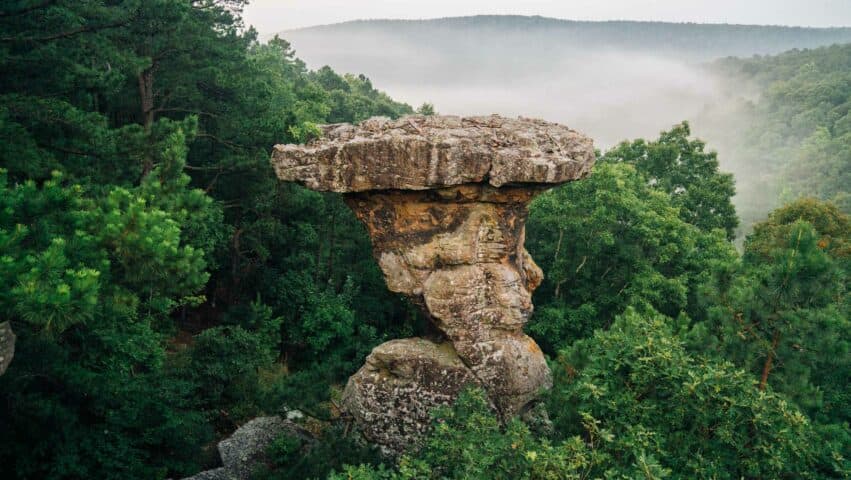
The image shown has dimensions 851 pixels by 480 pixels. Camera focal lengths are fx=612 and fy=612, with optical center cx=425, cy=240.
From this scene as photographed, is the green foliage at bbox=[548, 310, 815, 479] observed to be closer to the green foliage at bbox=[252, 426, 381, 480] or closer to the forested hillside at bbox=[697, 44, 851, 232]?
the green foliage at bbox=[252, 426, 381, 480]

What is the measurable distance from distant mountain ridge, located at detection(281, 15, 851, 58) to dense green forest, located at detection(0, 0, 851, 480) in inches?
5725

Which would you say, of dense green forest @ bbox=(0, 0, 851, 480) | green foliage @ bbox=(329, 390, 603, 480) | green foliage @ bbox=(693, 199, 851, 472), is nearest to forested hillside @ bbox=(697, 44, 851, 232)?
dense green forest @ bbox=(0, 0, 851, 480)

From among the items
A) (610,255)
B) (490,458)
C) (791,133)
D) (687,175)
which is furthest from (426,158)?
(791,133)

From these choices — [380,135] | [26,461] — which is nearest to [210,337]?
[26,461]

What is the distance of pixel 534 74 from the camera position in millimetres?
164500

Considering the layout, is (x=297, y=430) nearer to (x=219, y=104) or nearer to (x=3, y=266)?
(x=3, y=266)

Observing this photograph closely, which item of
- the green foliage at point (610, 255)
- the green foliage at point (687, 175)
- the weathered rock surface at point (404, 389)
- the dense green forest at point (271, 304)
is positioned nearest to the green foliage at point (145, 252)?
the dense green forest at point (271, 304)

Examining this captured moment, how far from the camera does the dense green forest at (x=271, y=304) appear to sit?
24.2 feet

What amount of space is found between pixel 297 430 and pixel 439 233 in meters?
5.21

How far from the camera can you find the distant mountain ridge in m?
155

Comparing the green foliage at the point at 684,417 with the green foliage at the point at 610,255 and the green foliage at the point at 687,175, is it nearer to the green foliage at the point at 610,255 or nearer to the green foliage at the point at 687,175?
the green foliage at the point at 610,255

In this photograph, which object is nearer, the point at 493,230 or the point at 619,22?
the point at 493,230

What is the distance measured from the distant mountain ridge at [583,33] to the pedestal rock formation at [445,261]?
154m

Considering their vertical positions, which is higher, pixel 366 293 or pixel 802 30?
pixel 802 30
